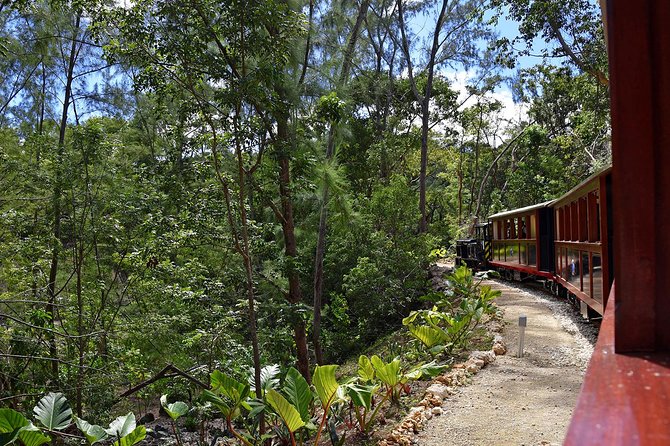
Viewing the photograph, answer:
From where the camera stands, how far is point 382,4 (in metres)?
24.5

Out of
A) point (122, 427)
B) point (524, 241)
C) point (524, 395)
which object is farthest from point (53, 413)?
point (524, 241)

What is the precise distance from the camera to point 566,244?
1110 cm

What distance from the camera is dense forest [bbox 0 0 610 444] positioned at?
7.70m

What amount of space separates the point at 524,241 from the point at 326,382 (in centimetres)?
1121

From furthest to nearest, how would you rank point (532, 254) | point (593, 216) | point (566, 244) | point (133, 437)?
point (532, 254) < point (566, 244) < point (593, 216) < point (133, 437)

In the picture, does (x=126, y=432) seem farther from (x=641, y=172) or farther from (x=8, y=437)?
(x=641, y=172)

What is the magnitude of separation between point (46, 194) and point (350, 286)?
314 inches

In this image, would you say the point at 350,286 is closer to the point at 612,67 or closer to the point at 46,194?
the point at 46,194

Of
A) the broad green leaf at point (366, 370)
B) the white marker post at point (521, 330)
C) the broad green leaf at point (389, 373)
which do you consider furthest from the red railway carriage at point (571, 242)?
the broad green leaf at point (366, 370)

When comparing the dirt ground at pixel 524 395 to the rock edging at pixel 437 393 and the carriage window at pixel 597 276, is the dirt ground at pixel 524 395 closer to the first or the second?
the rock edging at pixel 437 393

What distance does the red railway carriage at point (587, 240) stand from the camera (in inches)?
287

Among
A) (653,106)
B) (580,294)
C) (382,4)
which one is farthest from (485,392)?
(382,4)

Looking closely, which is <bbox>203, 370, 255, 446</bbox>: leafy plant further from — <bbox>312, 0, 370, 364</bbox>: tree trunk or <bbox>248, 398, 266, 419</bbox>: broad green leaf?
<bbox>312, 0, 370, 364</bbox>: tree trunk

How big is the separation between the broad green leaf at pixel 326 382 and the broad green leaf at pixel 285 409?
471mm
